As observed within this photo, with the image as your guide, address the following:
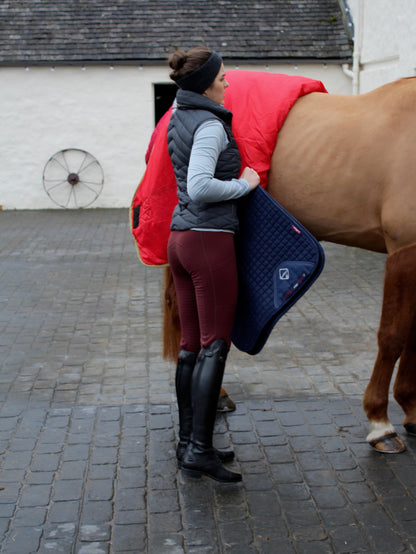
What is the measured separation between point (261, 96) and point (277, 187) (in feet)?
1.53

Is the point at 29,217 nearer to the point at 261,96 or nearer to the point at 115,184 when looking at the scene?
the point at 115,184

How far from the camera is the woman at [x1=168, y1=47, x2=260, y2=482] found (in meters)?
2.94

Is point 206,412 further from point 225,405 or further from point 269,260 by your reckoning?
point 225,405

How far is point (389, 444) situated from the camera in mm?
3471

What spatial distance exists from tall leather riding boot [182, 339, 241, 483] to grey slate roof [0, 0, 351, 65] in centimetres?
1277

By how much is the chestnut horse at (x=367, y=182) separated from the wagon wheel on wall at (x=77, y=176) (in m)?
12.1

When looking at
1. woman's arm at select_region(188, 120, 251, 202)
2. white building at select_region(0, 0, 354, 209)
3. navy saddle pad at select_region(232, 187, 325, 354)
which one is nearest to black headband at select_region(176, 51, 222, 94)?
woman's arm at select_region(188, 120, 251, 202)

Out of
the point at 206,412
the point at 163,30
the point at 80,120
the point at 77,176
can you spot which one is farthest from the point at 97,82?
the point at 206,412

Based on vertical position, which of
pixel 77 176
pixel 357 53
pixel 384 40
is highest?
pixel 384 40

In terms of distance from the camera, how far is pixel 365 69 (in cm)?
1398

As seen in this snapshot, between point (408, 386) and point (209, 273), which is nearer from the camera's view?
point (209, 273)

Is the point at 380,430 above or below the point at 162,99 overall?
above

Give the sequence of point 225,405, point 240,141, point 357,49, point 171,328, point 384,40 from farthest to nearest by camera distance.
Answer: point 357,49 < point 384,40 < point 225,405 < point 171,328 < point 240,141

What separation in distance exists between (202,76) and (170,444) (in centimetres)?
192
